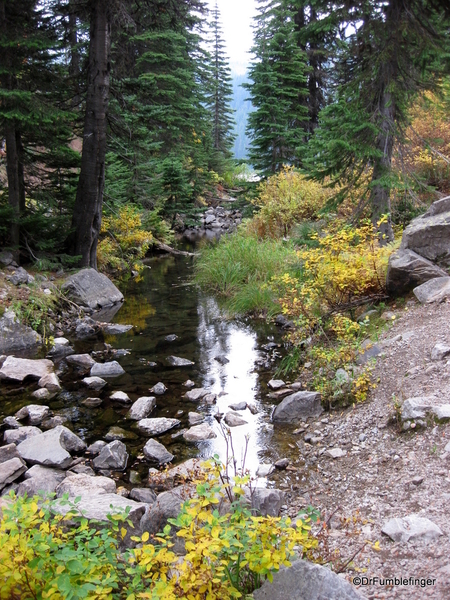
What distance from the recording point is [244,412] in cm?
570

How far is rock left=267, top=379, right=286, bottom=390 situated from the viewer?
6254 mm

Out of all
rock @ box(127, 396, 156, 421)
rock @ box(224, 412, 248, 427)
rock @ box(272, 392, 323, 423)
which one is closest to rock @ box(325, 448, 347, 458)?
rock @ box(272, 392, 323, 423)

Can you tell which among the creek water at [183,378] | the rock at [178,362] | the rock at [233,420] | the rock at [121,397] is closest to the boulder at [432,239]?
the creek water at [183,378]

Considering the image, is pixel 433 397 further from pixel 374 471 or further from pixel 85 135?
pixel 85 135

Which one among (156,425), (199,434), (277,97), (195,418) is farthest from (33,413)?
(277,97)

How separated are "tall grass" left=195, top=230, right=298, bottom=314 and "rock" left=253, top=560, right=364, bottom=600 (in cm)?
739

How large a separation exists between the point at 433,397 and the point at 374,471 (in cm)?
89

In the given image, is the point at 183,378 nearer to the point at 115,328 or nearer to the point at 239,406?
the point at 239,406

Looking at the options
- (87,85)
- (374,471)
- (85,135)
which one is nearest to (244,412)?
(374,471)

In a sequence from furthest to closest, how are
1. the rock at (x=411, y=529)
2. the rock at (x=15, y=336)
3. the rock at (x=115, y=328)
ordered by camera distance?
the rock at (x=115, y=328), the rock at (x=15, y=336), the rock at (x=411, y=529)

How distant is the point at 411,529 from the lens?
2.76 metres

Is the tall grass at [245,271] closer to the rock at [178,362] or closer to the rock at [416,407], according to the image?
the rock at [178,362]

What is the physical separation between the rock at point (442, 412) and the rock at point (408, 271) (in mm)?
3076

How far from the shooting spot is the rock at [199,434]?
5129 mm
